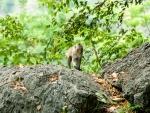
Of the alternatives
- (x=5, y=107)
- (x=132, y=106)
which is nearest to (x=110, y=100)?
(x=132, y=106)

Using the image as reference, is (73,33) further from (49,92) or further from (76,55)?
(76,55)

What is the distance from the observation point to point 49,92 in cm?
653

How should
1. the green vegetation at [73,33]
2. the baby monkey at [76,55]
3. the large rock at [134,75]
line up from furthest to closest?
the baby monkey at [76,55]
the green vegetation at [73,33]
the large rock at [134,75]

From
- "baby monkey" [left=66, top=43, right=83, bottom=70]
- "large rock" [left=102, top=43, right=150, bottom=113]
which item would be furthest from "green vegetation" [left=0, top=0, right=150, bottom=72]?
"large rock" [left=102, top=43, right=150, bottom=113]

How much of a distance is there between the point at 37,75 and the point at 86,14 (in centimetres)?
148

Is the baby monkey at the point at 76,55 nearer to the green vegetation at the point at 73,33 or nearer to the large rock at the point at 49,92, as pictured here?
the green vegetation at the point at 73,33

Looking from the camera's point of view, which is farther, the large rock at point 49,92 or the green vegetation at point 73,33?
the green vegetation at point 73,33

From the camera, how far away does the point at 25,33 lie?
605 inches

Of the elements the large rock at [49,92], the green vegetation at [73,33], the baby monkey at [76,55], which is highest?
the green vegetation at [73,33]

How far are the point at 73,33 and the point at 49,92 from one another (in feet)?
4.23

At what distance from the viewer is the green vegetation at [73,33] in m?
7.24

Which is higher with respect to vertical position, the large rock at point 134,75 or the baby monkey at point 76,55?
the baby monkey at point 76,55

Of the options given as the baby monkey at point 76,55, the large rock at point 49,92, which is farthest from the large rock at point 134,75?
the baby monkey at point 76,55

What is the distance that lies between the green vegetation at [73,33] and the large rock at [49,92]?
2.08ft
